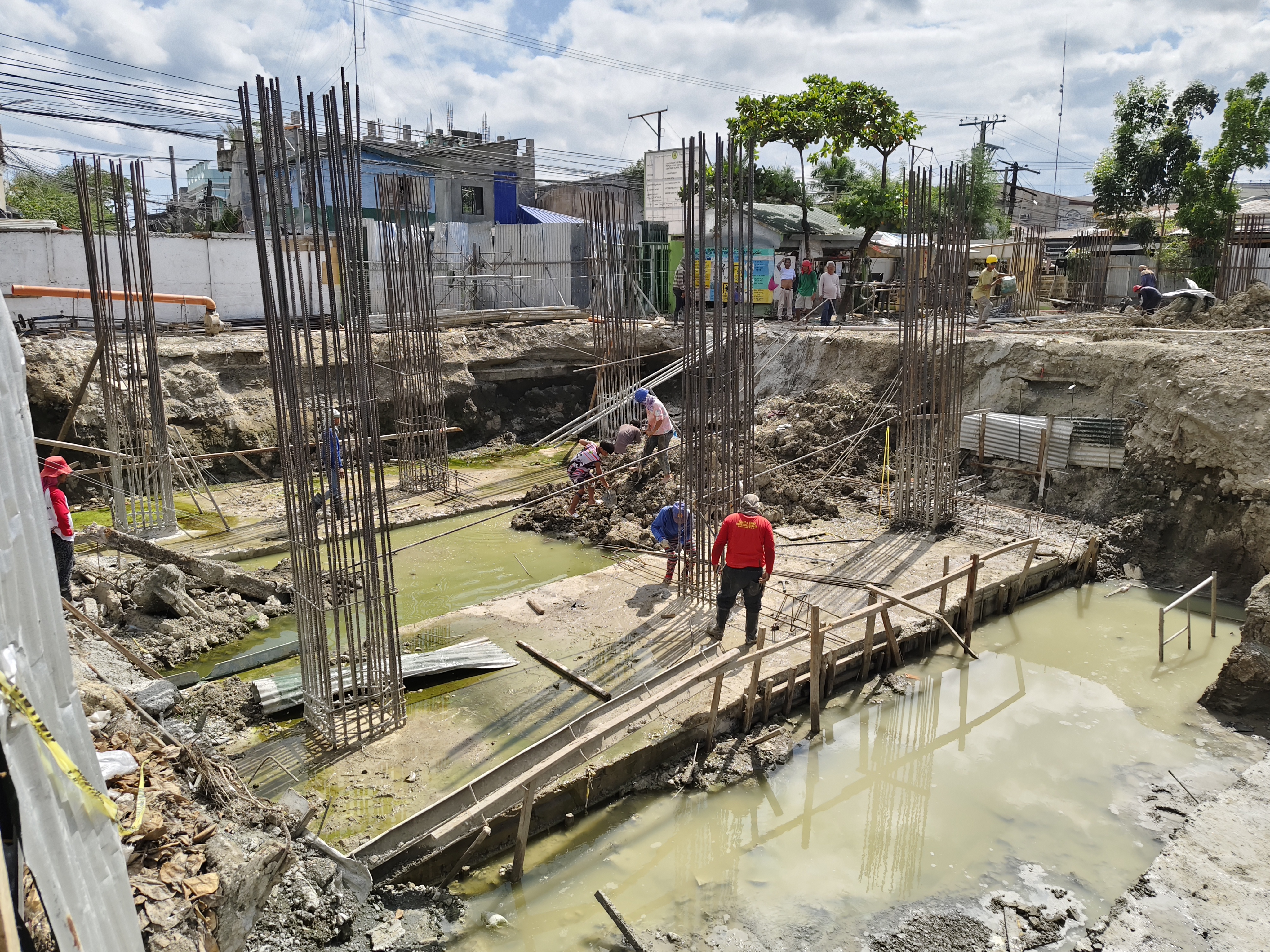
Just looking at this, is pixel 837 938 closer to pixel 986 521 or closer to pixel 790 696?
pixel 790 696

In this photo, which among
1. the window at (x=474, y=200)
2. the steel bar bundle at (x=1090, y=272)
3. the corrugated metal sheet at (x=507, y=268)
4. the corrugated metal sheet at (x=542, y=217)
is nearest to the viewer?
the steel bar bundle at (x=1090, y=272)

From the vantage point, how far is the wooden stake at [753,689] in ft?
21.8

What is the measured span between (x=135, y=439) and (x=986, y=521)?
1124cm

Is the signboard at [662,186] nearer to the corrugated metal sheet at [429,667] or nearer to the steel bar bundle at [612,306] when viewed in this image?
the steel bar bundle at [612,306]

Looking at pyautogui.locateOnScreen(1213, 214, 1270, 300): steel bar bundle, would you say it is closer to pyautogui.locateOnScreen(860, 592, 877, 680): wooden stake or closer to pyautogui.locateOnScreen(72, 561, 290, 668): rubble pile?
pyautogui.locateOnScreen(860, 592, 877, 680): wooden stake

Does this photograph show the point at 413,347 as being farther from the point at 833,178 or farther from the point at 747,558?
the point at 833,178

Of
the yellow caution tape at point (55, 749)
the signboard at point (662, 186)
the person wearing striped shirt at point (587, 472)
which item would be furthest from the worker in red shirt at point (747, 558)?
the signboard at point (662, 186)

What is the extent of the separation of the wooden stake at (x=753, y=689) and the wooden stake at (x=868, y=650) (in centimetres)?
119

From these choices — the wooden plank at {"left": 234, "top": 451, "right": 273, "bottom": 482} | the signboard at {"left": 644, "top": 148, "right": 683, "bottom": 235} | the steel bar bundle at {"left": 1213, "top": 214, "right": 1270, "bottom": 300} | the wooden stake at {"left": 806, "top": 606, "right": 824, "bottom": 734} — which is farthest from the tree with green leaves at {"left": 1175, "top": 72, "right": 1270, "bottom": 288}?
the wooden plank at {"left": 234, "top": 451, "right": 273, "bottom": 482}

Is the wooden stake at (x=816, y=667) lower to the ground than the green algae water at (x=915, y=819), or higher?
higher

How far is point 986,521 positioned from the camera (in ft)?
37.4

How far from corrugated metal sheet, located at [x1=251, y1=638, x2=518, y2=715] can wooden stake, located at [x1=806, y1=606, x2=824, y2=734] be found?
256cm

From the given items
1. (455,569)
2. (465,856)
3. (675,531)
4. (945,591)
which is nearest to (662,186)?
(455,569)

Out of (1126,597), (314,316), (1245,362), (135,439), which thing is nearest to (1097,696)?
(1126,597)
